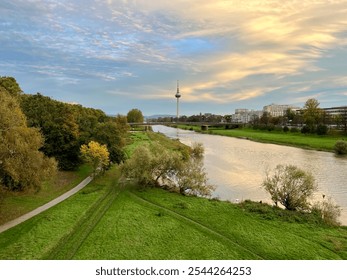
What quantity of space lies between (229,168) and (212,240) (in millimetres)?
27032

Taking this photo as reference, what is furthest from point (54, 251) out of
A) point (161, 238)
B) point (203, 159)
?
point (203, 159)

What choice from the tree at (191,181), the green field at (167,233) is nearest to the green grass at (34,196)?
the green field at (167,233)

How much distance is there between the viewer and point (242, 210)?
88.5 feet

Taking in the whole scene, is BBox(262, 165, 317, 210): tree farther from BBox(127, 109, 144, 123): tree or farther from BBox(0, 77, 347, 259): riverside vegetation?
BBox(127, 109, 144, 123): tree

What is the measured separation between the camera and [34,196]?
29656 mm

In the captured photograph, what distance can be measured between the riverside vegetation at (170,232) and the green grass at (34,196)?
6.73ft

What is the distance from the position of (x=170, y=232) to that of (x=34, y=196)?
1488 cm

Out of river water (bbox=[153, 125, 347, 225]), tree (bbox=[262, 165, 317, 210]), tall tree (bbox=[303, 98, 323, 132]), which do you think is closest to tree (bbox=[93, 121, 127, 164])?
river water (bbox=[153, 125, 347, 225])

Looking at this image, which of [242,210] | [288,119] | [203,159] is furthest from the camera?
[288,119]

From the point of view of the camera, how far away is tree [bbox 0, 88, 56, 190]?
2091cm

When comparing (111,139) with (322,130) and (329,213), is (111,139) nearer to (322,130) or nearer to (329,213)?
(329,213)

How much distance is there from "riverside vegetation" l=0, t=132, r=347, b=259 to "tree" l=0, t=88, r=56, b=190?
10.9 feet

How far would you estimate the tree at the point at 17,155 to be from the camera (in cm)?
2091

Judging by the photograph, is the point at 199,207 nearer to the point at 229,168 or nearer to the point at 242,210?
the point at 242,210
